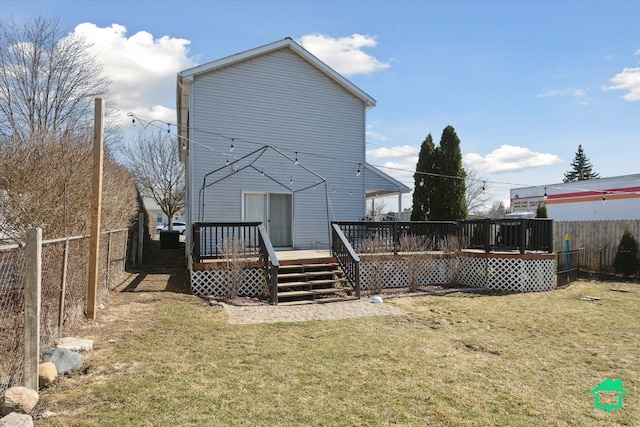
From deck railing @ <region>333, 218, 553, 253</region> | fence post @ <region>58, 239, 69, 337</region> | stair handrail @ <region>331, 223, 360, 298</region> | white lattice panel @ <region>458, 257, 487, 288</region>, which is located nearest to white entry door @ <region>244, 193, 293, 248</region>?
deck railing @ <region>333, 218, 553, 253</region>

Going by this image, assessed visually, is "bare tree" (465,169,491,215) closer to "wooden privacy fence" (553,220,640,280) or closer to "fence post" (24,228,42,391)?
"wooden privacy fence" (553,220,640,280)

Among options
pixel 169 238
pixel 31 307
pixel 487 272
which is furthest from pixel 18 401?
pixel 169 238

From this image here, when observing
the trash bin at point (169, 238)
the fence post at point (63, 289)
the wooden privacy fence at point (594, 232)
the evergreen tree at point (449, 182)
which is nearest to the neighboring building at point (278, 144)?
the evergreen tree at point (449, 182)

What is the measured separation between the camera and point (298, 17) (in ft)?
34.4

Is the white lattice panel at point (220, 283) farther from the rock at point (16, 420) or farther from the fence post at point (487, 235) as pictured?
the fence post at point (487, 235)

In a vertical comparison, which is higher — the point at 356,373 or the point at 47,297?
the point at 47,297

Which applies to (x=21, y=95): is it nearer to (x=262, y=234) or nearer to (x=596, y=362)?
(x=262, y=234)

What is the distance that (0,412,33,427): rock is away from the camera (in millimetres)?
3176

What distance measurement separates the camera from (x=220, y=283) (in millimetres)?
9781

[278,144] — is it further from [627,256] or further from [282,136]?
[627,256]

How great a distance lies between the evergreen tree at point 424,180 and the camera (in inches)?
626

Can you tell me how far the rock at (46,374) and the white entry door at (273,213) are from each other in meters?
9.48

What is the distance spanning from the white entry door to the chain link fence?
665 cm

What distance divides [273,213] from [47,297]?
894 cm
